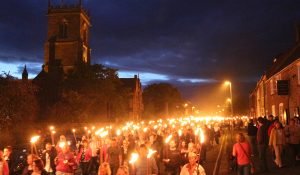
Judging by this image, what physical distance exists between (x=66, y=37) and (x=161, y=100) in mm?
32156

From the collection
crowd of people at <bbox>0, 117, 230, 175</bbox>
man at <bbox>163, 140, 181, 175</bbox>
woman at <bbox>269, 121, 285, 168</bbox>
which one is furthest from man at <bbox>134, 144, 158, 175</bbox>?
woman at <bbox>269, 121, 285, 168</bbox>

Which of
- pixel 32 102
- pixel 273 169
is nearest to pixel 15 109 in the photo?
pixel 32 102

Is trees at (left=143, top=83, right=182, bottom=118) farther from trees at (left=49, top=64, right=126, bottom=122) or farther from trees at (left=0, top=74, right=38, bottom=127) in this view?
trees at (left=0, top=74, right=38, bottom=127)

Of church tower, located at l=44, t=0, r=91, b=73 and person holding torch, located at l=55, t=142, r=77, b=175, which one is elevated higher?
church tower, located at l=44, t=0, r=91, b=73

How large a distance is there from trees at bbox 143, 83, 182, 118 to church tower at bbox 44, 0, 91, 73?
24.4 metres

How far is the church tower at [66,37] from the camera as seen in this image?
74.6 metres

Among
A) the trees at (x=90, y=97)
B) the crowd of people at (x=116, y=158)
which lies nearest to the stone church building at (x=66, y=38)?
the trees at (x=90, y=97)

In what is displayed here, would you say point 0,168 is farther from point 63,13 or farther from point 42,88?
point 63,13

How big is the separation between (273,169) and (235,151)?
5168mm

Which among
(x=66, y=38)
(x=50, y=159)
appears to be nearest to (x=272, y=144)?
(x=50, y=159)

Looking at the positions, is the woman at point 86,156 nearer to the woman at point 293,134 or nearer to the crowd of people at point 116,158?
the crowd of people at point 116,158

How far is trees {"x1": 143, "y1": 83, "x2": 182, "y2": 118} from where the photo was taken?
321 feet

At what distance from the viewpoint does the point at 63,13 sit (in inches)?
3093

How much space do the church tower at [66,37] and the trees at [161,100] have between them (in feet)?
80.2
